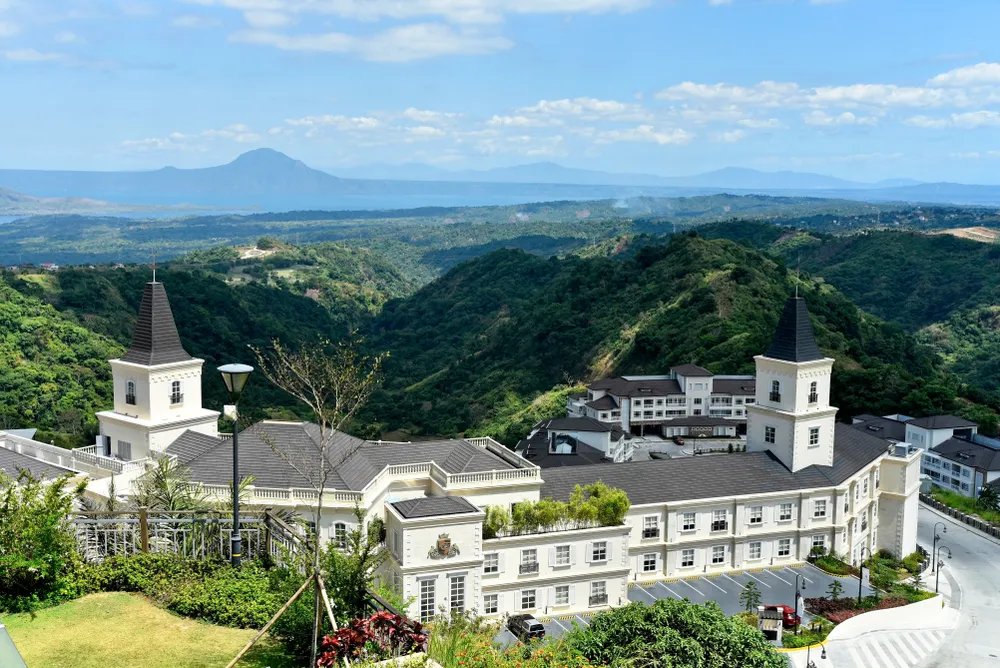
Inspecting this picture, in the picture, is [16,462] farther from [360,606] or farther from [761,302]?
[761,302]

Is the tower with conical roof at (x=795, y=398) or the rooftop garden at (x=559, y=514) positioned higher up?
the tower with conical roof at (x=795, y=398)

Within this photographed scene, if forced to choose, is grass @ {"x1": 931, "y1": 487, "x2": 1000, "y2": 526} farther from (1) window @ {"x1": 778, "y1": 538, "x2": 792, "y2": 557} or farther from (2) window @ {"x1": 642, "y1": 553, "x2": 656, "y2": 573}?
(2) window @ {"x1": 642, "y1": 553, "x2": 656, "y2": 573}

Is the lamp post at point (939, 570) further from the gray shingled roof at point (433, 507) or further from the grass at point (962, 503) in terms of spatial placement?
the gray shingled roof at point (433, 507)

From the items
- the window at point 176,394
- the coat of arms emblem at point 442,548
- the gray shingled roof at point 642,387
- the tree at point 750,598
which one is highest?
the window at point 176,394

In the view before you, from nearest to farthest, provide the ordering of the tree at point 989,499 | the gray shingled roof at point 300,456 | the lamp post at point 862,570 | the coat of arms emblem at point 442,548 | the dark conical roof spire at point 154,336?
the coat of arms emblem at point 442,548 → the gray shingled roof at point 300,456 → the dark conical roof spire at point 154,336 → the lamp post at point 862,570 → the tree at point 989,499

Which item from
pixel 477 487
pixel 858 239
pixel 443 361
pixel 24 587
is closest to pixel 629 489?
pixel 477 487

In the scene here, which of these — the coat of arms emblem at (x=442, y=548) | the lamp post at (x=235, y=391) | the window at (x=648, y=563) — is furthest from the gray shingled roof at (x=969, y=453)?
the lamp post at (x=235, y=391)

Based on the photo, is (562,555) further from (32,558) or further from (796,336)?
→ (32,558)

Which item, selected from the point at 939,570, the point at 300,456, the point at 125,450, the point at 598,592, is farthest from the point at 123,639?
the point at 939,570
